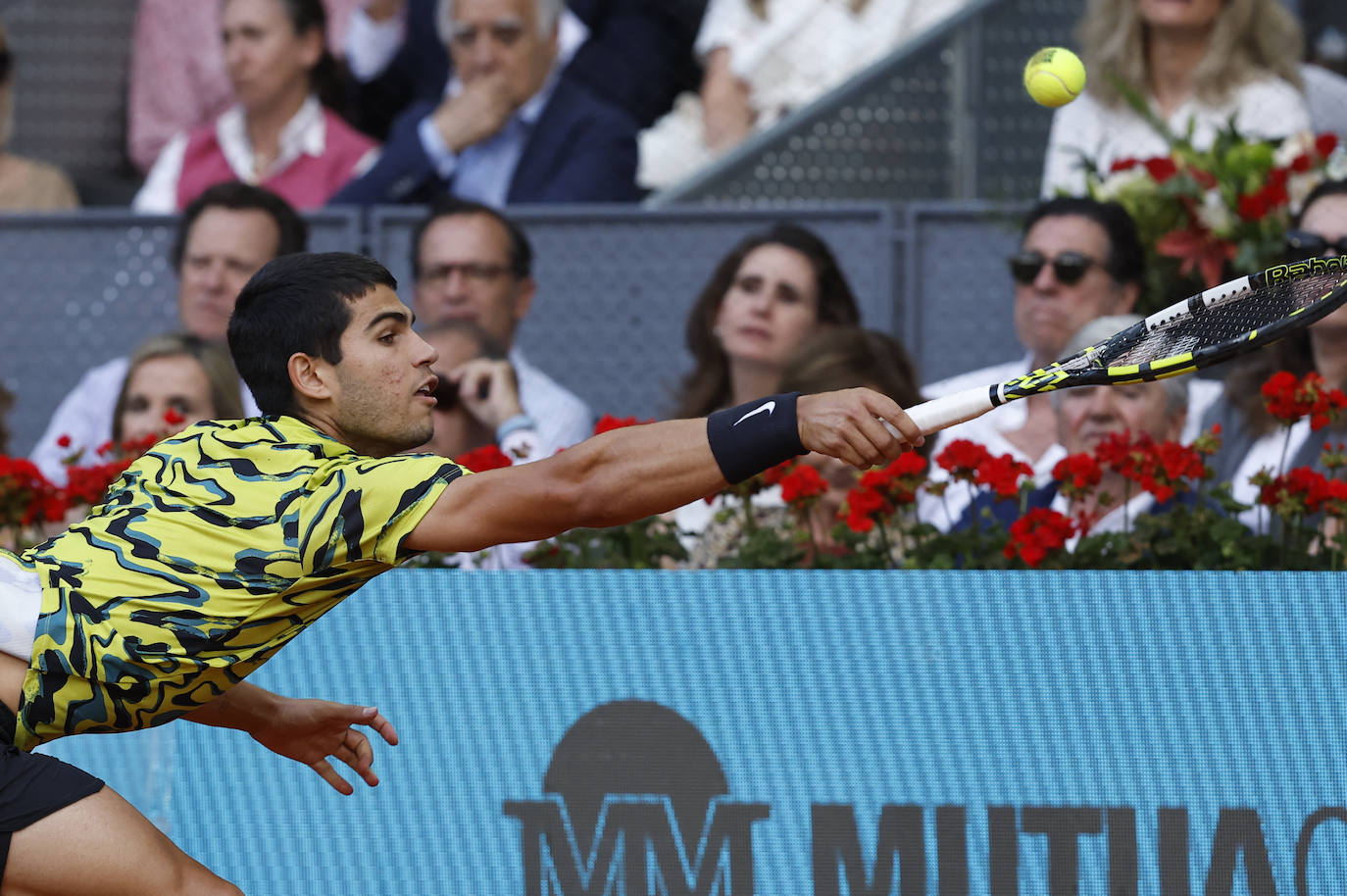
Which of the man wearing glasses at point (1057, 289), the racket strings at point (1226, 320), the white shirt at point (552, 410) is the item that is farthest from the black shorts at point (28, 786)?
the man wearing glasses at point (1057, 289)

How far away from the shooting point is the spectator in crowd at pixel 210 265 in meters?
6.21

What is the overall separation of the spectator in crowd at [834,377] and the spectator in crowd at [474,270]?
36.7 inches

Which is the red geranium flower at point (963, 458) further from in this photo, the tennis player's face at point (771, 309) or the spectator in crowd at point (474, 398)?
the spectator in crowd at point (474, 398)

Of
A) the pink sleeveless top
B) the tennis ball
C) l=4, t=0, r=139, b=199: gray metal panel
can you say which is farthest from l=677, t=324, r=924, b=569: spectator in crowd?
l=4, t=0, r=139, b=199: gray metal panel

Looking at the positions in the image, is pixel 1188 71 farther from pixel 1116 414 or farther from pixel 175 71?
pixel 175 71

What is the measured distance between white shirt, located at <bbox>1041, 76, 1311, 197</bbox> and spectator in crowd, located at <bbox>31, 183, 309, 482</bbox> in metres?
2.67

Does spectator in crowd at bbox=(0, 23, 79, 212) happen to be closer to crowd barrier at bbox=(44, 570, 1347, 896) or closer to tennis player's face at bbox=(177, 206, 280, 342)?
tennis player's face at bbox=(177, 206, 280, 342)

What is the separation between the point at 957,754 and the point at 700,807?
562mm

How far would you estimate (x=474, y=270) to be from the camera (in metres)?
6.18

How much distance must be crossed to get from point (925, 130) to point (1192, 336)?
339 centimetres

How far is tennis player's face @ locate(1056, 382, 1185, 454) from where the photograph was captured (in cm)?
525

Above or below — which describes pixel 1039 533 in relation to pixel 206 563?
above

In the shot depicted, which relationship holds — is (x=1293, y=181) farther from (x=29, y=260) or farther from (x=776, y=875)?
(x=29, y=260)

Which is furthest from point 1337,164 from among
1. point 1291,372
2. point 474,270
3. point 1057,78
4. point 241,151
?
point 241,151
